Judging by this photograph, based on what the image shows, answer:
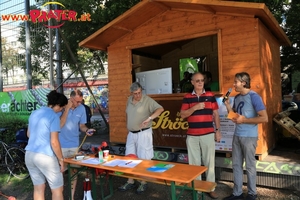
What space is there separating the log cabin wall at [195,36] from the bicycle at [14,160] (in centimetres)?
199

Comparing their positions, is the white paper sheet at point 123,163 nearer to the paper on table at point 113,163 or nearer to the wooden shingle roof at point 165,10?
the paper on table at point 113,163

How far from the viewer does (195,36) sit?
16.1 ft

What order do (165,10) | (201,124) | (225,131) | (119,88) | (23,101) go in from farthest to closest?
(23,101), (119,88), (165,10), (225,131), (201,124)

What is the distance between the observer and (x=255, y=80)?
427 cm

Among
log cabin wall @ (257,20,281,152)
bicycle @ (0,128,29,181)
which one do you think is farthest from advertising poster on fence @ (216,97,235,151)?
bicycle @ (0,128,29,181)

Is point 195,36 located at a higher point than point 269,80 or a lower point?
higher

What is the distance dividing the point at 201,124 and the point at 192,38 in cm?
220

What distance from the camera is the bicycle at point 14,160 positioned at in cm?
534

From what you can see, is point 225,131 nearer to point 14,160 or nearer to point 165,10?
point 165,10

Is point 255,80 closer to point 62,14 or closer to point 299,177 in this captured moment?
point 299,177

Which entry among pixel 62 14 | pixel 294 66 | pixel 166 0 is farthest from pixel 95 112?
pixel 166 0

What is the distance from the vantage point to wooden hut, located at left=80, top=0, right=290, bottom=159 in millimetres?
4285

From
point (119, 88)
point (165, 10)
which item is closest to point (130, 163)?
point (119, 88)

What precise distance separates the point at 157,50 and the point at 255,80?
3.96m
